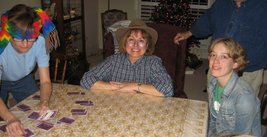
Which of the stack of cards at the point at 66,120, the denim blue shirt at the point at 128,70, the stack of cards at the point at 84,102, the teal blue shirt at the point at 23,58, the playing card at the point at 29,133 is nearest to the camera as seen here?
the playing card at the point at 29,133

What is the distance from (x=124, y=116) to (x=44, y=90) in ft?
1.91

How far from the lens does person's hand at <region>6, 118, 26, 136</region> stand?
1425 millimetres

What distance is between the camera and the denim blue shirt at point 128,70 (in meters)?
2.13

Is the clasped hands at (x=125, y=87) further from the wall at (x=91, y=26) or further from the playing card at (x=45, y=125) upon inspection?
the wall at (x=91, y=26)

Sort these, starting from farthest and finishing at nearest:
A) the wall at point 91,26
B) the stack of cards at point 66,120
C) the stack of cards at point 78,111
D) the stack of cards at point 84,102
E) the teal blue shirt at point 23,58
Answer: the wall at point 91,26, the teal blue shirt at point 23,58, the stack of cards at point 84,102, the stack of cards at point 78,111, the stack of cards at point 66,120

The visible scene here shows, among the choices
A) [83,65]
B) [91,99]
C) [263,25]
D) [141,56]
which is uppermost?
[263,25]

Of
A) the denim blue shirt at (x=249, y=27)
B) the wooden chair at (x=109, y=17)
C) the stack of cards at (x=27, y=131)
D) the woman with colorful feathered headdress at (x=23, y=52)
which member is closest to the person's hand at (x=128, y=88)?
the woman with colorful feathered headdress at (x=23, y=52)

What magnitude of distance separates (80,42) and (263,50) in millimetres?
3441

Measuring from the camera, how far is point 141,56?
223 centimetres

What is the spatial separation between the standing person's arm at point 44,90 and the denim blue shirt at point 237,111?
102 centimetres

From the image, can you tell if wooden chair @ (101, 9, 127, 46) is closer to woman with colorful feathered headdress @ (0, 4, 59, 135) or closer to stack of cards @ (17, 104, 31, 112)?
woman with colorful feathered headdress @ (0, 4, 59, 135)

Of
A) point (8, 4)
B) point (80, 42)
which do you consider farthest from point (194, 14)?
point (8, 4)

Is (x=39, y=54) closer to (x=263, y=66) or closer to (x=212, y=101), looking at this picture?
(x=212, y=101)

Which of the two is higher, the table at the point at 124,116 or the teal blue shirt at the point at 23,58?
the teal blue shirt at the point at 23,58
